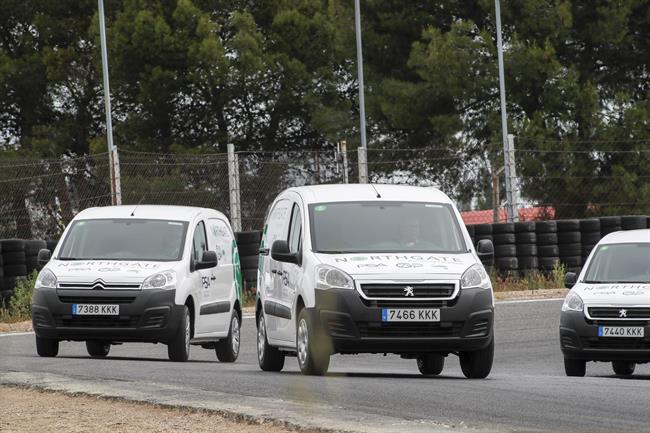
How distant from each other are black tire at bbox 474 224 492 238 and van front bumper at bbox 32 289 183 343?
39.8ft

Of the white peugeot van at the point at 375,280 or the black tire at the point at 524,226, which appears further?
the black tire at the point at 524,226

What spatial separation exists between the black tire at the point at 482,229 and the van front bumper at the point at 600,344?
1141cm

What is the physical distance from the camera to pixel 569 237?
30438mm

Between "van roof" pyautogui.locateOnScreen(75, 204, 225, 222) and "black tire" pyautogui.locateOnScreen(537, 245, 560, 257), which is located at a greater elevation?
"van roof" pyautogui.locateOnScreen(75, 204, 225, 222)

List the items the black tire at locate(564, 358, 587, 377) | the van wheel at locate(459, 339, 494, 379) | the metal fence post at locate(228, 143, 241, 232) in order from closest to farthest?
the van wheel at locate(459, 339, 494, 379), the black tire at locate(564, 358, 587, 377), the metal fence post at locate(228, 143, 241, 232)

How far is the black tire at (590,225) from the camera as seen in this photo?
99.9 feet

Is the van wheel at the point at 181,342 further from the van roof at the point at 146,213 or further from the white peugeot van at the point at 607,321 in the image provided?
the white peugeot van at the point at 607,321

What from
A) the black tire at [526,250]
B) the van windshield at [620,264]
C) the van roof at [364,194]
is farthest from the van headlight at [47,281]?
the black tire at [526,250]

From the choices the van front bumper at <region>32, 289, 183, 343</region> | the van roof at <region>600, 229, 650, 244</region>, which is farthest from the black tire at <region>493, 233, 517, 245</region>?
the van front bumper at <region>32, 289, 183, 343</region>

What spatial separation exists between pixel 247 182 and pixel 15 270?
6.92m

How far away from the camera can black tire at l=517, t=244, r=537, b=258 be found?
30.1m

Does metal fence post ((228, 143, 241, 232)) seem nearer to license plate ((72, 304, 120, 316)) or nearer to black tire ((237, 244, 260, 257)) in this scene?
black tire ((237, 244, 260, 257))

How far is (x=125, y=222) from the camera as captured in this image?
63.5 ft

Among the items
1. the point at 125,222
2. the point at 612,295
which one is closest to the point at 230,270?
the point at 125,222
